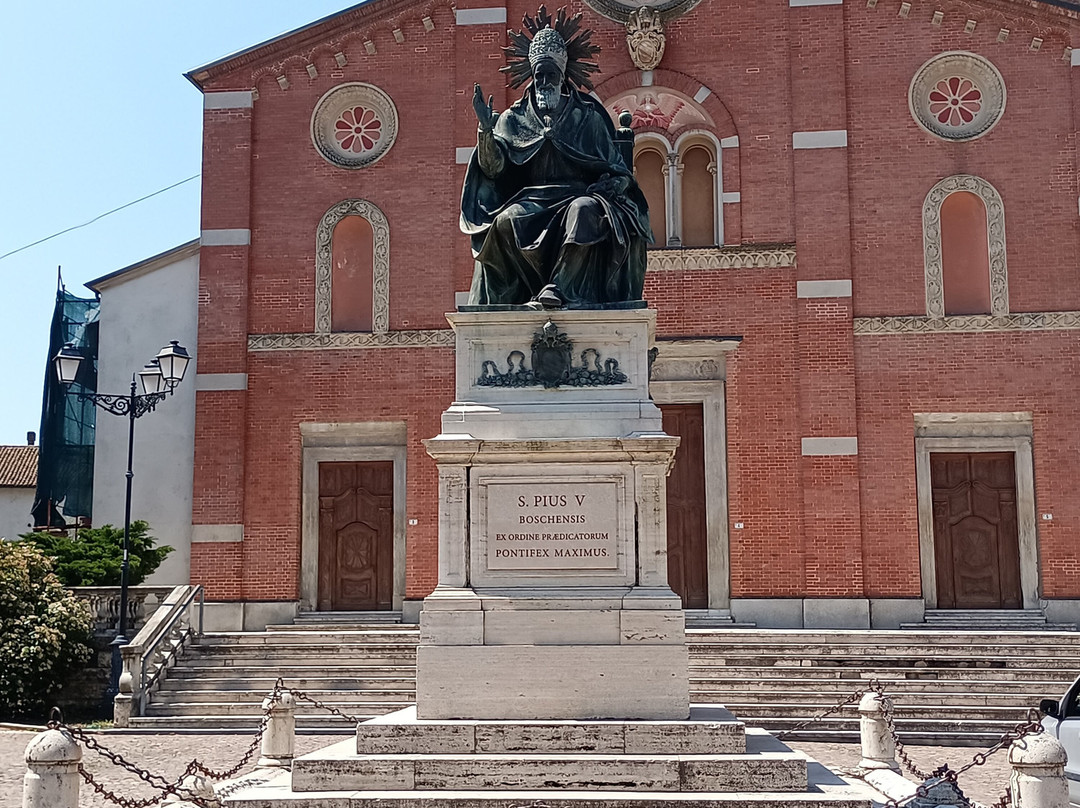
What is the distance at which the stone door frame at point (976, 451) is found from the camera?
21016mm

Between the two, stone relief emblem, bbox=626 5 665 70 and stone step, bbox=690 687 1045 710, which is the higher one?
stone relief emblem, bbox=626 5 665 70

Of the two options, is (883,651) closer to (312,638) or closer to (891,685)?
(891,685)

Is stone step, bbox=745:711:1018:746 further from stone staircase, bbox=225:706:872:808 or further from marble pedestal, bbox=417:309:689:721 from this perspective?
stone staircase, bbox=225:706:872:808

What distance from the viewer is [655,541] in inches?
354

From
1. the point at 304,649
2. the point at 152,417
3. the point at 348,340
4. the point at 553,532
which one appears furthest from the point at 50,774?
the point at 152,417

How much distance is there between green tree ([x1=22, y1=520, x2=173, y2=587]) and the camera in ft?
68.1

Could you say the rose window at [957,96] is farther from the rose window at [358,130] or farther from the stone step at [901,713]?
the stone step at [901,713]

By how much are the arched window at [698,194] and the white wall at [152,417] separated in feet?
28.3

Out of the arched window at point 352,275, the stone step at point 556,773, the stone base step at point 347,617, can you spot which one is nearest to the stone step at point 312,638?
the stone base step at point 347,617

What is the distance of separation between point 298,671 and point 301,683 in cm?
43

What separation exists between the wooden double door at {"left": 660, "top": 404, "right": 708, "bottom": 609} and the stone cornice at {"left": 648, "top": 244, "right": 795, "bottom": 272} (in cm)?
234

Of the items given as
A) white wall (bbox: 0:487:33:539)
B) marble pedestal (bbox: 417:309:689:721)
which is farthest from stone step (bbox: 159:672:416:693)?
white wall (bbox: 0:487:33:539)

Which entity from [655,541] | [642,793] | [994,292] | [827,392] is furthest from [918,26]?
[642,793]

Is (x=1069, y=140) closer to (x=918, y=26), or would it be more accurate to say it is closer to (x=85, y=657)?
(x=918, y=26)
